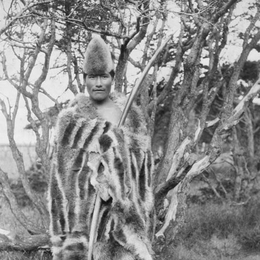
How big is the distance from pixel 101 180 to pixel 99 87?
616mm

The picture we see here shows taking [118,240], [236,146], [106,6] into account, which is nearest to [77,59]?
[106,6]

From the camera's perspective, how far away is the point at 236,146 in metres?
10.8

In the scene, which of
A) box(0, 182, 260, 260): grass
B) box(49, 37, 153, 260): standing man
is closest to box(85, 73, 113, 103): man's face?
box(49, 37, 153, 260): standing man

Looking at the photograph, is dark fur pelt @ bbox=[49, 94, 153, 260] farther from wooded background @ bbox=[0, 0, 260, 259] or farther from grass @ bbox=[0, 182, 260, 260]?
grass @ bbox=[0, 182, 260, 260]

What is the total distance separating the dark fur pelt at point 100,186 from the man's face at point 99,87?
0.07 m

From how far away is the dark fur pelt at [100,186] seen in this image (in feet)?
8.79

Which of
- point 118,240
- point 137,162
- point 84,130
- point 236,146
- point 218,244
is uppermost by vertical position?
point 84,130

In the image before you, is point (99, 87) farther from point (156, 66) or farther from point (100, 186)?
point (156, 66)

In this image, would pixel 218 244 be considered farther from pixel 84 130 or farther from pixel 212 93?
pixel 84 130

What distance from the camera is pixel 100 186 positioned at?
8.75 feet

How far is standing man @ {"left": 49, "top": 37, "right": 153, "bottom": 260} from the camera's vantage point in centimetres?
268

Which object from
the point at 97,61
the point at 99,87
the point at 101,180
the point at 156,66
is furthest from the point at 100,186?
the point at 156,66

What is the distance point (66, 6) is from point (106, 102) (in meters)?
3.71

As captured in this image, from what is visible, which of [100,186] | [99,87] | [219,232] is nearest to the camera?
[100,186]
